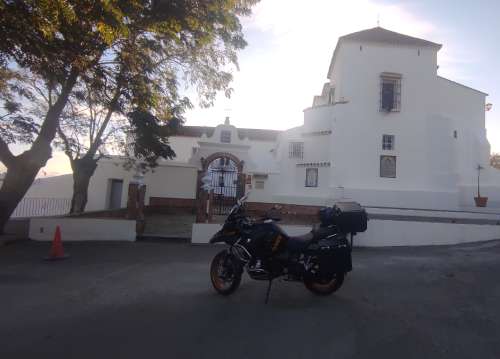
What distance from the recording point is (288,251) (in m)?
4.08

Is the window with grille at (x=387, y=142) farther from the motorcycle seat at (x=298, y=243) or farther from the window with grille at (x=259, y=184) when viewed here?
the motorcycle seat at (x=298, y=243)

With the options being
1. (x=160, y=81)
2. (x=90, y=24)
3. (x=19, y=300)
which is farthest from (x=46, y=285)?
(x=160, y=81)

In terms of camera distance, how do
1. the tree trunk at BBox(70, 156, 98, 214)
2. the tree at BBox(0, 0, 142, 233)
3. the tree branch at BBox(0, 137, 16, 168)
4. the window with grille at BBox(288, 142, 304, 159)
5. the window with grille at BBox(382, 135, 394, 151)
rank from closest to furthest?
1. the tree at BBox(0, 0, 142, 233)
2. the tree branch at BBox(0, 137, 16, 168)
3. the tree trunk at BBox(70, 156, 98, 214)
4. the window with grille at BBox(382, 135, 394, 151)
5. the window with grille at BBox(288, 142, 304, 159)

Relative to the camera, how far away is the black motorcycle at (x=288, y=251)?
3986 millimetres

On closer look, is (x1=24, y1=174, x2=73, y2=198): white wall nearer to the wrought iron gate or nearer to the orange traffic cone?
the wrought iron gate

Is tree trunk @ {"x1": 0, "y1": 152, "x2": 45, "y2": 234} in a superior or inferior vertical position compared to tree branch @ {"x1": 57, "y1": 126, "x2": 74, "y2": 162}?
inferior

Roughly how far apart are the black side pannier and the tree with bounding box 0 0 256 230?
5.47 metres

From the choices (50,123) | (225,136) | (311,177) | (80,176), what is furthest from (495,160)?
(50,123)

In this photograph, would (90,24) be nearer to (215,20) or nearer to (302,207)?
(215,20)

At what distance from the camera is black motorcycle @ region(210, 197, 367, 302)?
399 cm

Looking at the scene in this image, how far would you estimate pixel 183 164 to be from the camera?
1739 cm

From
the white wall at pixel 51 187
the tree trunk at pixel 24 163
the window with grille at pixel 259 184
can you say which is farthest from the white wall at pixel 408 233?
the white wall at pixel 51 187

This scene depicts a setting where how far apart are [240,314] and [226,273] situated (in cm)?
74

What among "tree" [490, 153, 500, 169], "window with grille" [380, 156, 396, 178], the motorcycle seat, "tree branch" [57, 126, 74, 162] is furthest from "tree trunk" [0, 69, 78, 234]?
"tree" [490, 153, 500, 169]
